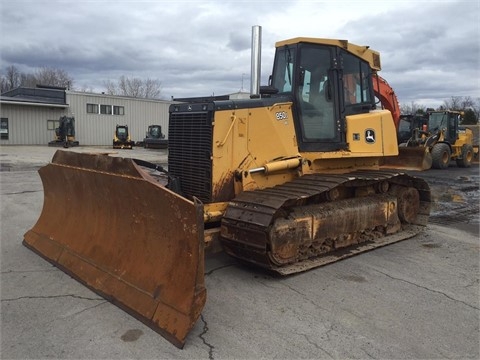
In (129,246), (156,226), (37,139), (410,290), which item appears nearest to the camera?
(156,226)

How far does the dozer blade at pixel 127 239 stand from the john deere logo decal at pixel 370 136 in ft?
12.6

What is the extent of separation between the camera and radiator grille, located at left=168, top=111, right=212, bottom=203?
5.26m

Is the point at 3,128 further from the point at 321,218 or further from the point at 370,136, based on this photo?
the point at 321,218

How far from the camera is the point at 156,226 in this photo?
13.6 feet

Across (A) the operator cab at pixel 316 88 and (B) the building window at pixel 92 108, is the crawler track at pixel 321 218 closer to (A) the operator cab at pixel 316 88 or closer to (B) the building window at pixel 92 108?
(A) the operator cab at pixel 316 88

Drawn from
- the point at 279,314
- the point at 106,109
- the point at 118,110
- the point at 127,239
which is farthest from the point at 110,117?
the point at 279,314

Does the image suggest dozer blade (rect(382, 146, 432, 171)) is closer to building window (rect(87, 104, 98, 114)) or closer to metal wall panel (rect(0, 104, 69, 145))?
metal wall panel (rect(0, 104, 69, 145))

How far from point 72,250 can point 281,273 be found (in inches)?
97.1

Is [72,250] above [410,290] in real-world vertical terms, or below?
above

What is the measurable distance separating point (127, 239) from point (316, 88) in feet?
10.9

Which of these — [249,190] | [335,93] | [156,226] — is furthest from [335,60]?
[156,226]

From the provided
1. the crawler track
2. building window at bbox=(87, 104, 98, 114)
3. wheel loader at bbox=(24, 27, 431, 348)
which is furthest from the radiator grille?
building window at bbox=(87, 104, 98, 114)

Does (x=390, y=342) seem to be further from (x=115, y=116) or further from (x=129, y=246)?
(x=115, y=116)

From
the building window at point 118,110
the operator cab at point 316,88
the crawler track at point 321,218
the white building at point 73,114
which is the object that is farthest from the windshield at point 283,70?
the building window at point 118,110
